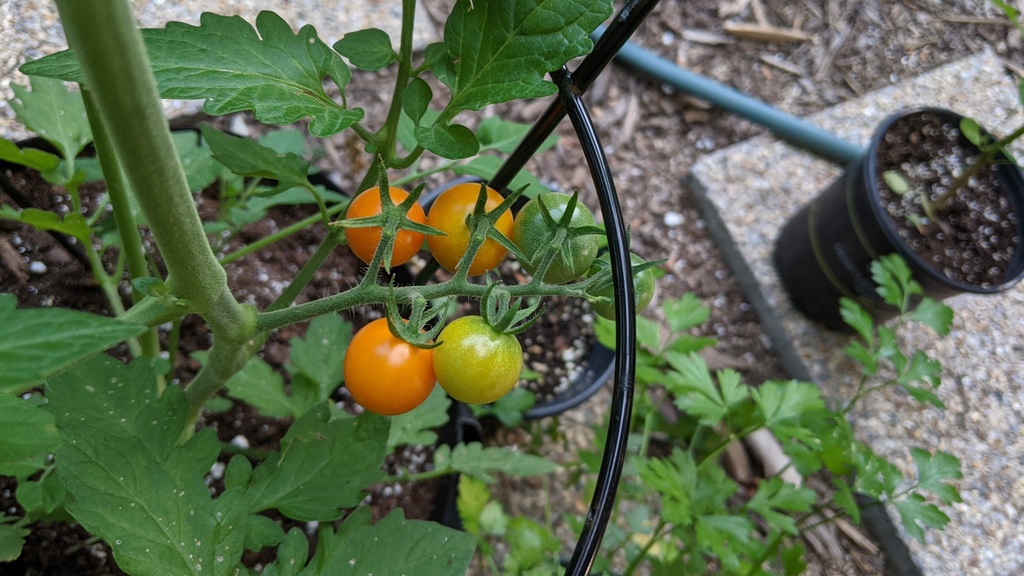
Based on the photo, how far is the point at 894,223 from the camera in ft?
5.25

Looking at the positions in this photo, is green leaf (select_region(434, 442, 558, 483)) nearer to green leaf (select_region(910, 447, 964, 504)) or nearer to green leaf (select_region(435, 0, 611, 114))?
green leaf (select_region(435, 0, 611, 114))

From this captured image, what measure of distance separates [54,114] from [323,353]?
45 centimetres

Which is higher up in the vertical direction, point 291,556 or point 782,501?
point 291,556

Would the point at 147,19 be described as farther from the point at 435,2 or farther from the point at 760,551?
the point at 760,551

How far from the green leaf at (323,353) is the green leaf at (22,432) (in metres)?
0.51

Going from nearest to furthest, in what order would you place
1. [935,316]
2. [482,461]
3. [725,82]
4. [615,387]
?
[615,387]
[482,461]
[935,316]
[725,82]

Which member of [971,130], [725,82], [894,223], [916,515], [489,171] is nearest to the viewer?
[489,171]

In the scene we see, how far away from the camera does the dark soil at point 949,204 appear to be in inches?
61.4

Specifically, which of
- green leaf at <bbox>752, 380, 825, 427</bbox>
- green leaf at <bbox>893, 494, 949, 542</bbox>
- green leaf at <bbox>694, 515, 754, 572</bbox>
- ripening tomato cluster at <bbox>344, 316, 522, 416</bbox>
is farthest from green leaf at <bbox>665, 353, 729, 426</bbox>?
ripening tomato cluster at <bbox>344, 316, 522, 416</bbox>

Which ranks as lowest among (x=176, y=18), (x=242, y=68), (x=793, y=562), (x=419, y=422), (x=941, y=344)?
(x=941, y=344)

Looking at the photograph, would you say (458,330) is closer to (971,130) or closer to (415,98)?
(415,98)

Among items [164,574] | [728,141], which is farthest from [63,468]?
[728,141]

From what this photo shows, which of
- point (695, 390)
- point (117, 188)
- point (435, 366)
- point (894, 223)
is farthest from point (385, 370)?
point (894, 223)

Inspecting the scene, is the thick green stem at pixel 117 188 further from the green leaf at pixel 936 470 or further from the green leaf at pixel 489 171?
the green leaf at pixel 936 470
